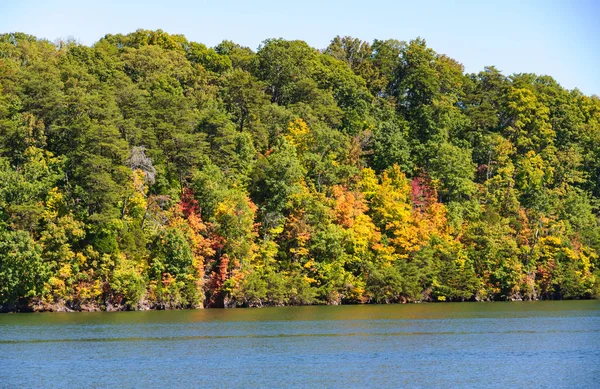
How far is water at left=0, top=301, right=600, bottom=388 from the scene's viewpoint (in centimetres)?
3581

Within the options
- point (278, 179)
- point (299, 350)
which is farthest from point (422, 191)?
point (299, 350)

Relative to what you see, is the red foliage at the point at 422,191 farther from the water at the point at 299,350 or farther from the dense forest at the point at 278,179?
the water at the point at 299,350

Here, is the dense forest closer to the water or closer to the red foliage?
the red foliage

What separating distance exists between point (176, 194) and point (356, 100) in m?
38.5

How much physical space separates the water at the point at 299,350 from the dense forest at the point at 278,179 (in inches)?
298

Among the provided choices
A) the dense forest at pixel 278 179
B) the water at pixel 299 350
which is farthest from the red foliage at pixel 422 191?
the water at pixel 299 350

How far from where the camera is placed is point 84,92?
82562mm

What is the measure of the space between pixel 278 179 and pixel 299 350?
39.2 metres

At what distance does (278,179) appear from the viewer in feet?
270

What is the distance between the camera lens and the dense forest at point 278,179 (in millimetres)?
70812

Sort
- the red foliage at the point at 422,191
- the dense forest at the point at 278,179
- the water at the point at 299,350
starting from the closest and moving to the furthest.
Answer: the water at the point at 299,350 < the dense forest at the point at 278,179 < the red foliage at the point at 422,191

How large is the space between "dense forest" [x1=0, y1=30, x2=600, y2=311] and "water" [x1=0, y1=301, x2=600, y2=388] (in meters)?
7.56

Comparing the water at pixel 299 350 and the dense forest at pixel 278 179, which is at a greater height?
the dense forest at pixel 278 179

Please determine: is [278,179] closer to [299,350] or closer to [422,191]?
[422,191]
